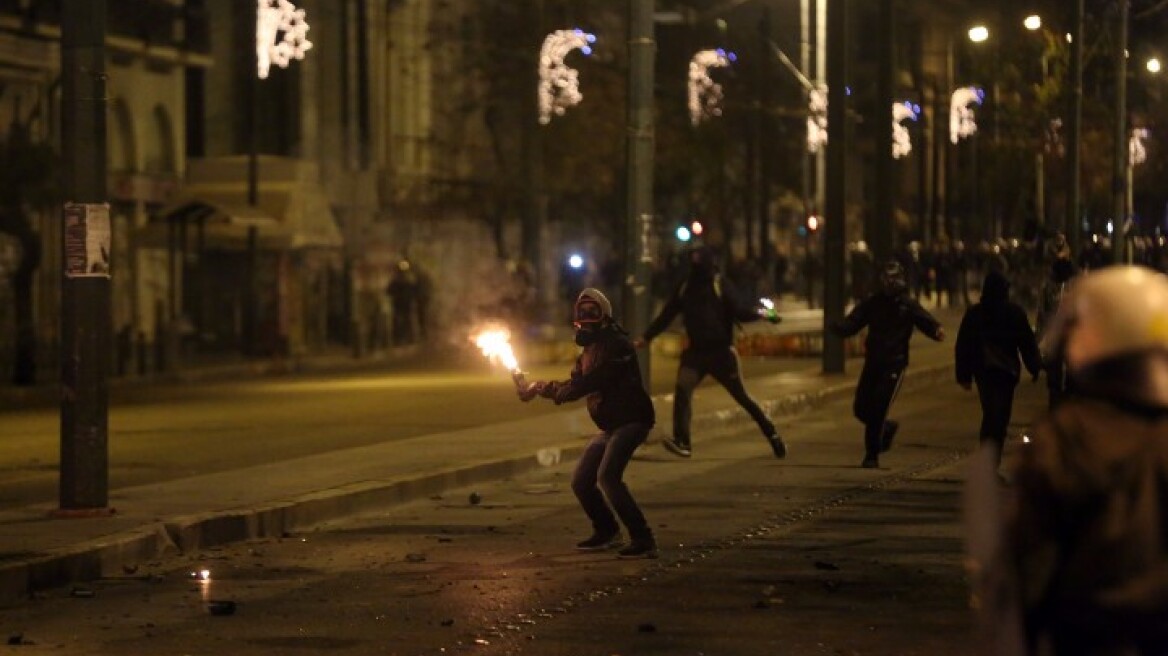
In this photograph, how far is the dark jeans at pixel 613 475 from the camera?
13172 millimetres

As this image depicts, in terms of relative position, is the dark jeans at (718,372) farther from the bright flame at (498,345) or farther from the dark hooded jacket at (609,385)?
the bright flame at (498,345)

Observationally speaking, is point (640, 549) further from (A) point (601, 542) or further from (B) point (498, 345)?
(B) point (498, 345)

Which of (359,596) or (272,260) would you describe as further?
(272,260)

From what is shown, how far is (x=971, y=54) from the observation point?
7250cm

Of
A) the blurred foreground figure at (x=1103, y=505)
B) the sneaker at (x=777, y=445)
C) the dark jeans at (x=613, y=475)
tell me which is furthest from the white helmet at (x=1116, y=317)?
the sneaker at (x=777, y=445)

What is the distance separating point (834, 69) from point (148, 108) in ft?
67.6

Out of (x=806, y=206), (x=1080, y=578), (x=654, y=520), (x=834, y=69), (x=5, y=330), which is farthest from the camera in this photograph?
(x=806, y=206)

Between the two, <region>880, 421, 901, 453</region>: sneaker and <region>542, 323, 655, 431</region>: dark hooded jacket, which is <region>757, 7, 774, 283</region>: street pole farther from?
<region>542, 323, 655, 431</region>: dark hooded jacket

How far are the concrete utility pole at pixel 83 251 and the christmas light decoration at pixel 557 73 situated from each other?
36.2 m

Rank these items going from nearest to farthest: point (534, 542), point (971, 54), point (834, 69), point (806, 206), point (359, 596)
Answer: point (359, 596), point (534, 542), point (834, 69), point (806, 206), point (971, 54)

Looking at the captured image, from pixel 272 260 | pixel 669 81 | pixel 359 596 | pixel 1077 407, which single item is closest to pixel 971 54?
pixel 669 81

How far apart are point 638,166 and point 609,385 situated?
8.69 m

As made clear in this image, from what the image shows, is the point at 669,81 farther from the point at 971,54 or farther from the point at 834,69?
the point at 834,69

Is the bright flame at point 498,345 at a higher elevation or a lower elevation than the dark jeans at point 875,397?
higher
